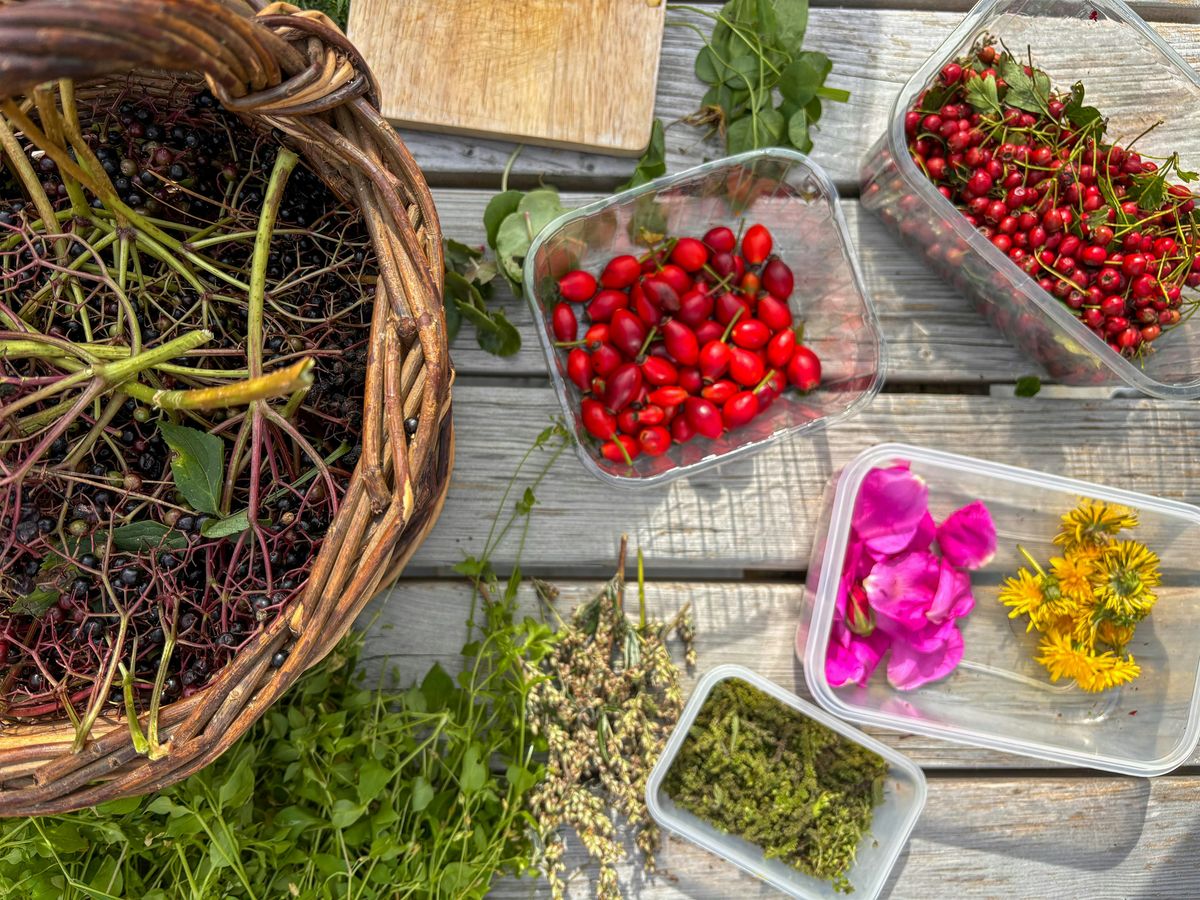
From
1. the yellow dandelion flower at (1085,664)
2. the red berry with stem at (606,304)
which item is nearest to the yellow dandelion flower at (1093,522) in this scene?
the yellow dandelion flower at (1085,664)

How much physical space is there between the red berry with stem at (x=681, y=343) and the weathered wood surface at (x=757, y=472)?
0.47ft

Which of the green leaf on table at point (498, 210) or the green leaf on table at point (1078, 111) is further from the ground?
the green leaf on table at point (1078, 111)

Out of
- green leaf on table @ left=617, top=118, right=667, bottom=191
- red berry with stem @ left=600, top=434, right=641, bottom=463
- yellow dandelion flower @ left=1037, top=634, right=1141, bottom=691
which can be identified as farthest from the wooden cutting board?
yellow dandelion flower @ left=1037, top=634, right=1141, bottom=691

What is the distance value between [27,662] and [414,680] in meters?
0.40

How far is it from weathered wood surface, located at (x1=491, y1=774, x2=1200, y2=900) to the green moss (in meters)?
0.08

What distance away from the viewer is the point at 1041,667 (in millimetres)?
1017

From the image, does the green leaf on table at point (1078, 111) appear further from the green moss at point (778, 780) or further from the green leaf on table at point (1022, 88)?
the green moss at point (778, 780)

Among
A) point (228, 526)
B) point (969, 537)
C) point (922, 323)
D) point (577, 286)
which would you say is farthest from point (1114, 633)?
point (228, 526)

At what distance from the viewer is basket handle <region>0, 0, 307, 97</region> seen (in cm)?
37

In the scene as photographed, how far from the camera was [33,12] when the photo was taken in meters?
0.38

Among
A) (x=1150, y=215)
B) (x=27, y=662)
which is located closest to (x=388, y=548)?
(x=27, y=662)

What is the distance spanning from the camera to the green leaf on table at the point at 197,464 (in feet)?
1.80

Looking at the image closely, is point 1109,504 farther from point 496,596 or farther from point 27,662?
point 27,662

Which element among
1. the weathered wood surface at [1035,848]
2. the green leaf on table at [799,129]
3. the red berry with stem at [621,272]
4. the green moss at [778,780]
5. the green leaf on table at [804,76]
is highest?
the green leaf on table at [804,76]
